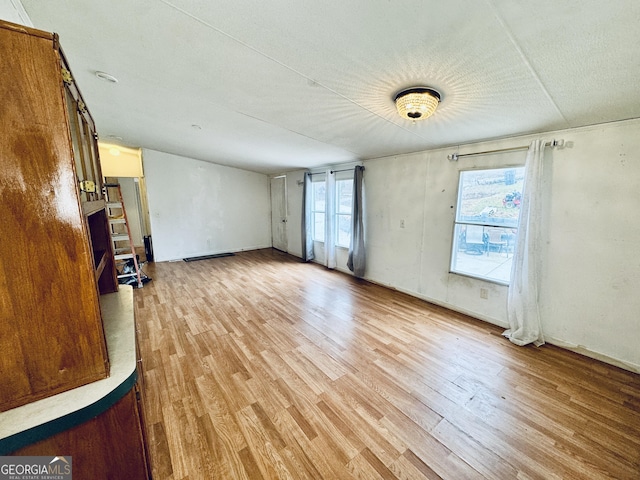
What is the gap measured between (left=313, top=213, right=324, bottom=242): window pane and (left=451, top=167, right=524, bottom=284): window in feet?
9.73

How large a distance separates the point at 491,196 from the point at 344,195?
2537 mm

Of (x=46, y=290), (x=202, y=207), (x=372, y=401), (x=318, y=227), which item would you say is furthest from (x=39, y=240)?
(x=202, y=207)

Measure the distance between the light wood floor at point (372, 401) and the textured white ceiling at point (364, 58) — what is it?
7.16ft

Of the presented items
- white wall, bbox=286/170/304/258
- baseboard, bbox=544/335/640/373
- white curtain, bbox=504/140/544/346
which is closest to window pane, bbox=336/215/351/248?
white wall, bbox=286/170/304/258

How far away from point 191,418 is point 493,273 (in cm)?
331

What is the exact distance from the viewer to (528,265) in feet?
8.00

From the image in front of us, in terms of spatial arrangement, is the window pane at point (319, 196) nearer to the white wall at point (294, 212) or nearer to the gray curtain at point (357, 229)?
the white wall at point (294, 212)

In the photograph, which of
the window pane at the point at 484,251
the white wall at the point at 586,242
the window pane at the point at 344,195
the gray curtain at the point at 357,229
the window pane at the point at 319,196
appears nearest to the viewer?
the white wall at the point at 586,242

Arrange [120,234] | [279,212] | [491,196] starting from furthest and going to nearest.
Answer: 1. [279,212]
2. [120,234]
3. [491,196]

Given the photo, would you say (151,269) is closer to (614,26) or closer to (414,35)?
(414,35)

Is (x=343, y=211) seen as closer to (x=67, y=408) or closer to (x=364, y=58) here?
(x=364, y=58)

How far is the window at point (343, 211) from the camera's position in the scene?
186 inches

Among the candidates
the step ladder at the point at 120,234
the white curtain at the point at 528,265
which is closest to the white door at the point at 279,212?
the step ladder at the point at 120,234

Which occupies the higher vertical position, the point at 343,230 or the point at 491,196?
the point at 491,196
